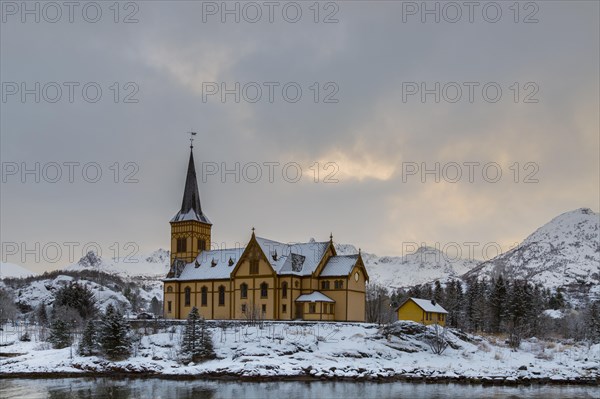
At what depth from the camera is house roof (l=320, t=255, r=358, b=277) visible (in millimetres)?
74312

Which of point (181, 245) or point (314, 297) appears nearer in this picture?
point (314, 297)

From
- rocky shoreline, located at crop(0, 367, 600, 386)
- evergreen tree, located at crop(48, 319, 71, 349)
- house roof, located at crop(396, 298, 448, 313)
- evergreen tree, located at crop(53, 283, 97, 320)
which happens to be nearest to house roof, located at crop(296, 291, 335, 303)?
house roof, located at crop(396, 298, 448, 313)

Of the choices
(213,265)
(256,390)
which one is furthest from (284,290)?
(256,390)

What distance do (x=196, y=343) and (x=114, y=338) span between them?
7614 mm

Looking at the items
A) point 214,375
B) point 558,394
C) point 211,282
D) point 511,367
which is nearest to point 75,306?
point 211,282

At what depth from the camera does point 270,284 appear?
2943 inches

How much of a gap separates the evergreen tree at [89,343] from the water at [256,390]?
7921mm

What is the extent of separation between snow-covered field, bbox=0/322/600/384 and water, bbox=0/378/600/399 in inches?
111

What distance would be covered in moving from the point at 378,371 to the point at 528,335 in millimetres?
35212

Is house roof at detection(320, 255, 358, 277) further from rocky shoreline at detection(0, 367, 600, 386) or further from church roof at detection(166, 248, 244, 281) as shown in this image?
rocky shoreline at detection(0, 367, 600, 386)

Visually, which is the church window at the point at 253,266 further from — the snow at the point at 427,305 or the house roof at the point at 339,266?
the snow at the point at 427,305

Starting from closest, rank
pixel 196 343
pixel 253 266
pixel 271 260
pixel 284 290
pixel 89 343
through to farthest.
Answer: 1. pixel 196 343
2. pixel 89 343
3. pixel 284 290
4. pixel 271 260
5. pixel 253 266

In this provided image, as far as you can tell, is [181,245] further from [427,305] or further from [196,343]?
[427,305]

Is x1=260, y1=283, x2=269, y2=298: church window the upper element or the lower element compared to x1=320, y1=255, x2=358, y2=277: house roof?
lower
